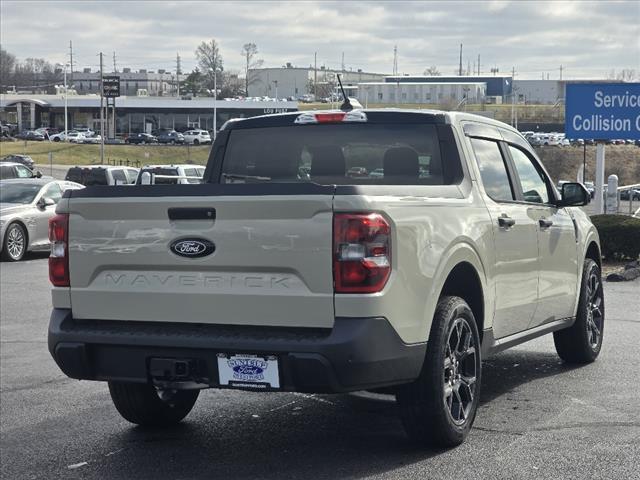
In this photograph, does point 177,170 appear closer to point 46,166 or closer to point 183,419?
point 183,419

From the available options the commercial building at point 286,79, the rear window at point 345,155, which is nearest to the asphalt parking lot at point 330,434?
the rear window at point 345,155

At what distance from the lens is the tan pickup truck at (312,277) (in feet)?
17.2

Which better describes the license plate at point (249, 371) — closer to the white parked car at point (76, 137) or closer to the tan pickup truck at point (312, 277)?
the tan pickup truck at point (312, 277)

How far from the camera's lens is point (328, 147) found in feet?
23.0

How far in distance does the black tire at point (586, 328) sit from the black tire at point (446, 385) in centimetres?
247

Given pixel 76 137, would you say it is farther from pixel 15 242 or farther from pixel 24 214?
pixel 15 242

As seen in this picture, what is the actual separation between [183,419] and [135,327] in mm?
1565

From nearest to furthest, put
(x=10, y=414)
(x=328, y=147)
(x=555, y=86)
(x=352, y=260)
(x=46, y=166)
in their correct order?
(x=352, y=260)
(x=328, y=147)
(x=10, y=414)
(x=46, y=166)
(x=555, y=86)

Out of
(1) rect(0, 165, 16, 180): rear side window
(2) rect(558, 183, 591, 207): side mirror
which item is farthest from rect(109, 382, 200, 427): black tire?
(1) rect(0, 165, 16, 180): rear side window

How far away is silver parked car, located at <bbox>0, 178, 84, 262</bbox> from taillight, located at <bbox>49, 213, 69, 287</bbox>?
14.6 meters

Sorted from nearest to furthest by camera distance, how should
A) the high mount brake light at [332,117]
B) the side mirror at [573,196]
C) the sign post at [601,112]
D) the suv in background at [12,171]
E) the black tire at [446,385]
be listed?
the black tire at [446,385] < the high mount brake light at [332,117] < the side mirror at [573,196] < the sign post at [601,112] < the suv in background at [12,171]

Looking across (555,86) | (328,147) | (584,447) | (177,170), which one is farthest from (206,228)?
(555,86)

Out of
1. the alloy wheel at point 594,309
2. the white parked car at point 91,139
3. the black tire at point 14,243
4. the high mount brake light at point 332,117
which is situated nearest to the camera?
the high mount brake light at point 332,117

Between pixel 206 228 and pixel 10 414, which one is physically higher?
pixel 206 228
